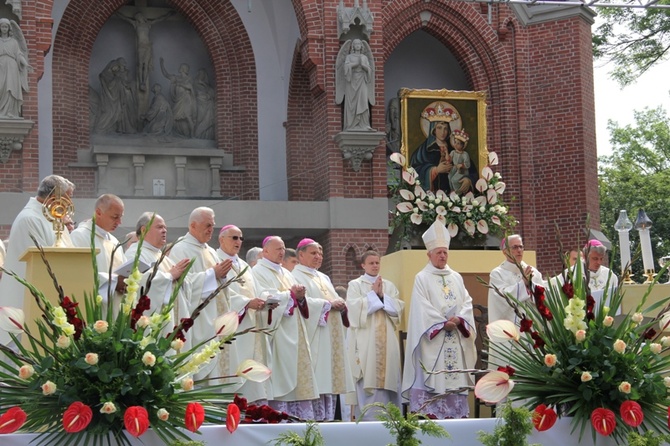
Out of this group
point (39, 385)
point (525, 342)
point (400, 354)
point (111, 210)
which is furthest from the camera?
point (400, 354)

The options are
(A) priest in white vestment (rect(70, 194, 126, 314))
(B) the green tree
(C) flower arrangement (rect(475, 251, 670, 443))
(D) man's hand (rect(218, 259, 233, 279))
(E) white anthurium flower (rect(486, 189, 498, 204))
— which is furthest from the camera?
(B) the green tree

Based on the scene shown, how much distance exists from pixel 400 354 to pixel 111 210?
16.9 ft

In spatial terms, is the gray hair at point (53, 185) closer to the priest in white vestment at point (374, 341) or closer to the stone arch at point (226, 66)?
the priest in white vestment at point (374, 341)

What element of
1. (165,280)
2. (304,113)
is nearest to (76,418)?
(165,280)

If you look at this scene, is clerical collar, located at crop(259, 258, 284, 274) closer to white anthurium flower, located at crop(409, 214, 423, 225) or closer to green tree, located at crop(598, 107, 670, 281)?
white anthurium flower, located at crop(409, 214, 423, 225)

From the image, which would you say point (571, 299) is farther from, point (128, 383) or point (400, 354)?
point (400, 354)

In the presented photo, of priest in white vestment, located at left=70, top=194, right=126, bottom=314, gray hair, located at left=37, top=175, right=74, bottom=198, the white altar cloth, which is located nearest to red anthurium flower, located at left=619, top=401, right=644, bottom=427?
the white altar cloth

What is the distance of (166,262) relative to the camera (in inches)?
347

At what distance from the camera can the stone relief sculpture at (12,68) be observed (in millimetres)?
16938

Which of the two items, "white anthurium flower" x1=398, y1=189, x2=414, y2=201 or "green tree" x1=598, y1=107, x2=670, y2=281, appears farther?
"green tree" x1=598, y1=107, x2=670, y2=281

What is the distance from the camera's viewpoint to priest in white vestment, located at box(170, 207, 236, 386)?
29.8ft

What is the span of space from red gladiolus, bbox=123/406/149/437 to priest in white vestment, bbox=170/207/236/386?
13.1ft

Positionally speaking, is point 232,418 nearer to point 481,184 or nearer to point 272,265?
point 272,265

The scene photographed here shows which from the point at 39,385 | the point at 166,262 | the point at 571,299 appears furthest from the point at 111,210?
A: the point at 571,299
